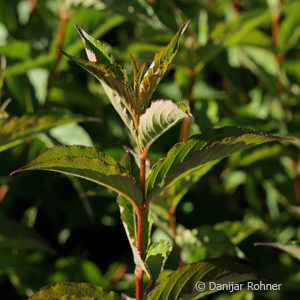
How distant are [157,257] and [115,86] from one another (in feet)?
0.75

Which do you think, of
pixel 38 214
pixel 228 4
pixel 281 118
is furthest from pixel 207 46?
pixel 38 214

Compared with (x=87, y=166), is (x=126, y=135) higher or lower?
lower

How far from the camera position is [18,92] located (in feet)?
3.64

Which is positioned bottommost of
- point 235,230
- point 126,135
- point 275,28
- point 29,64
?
point 235,230

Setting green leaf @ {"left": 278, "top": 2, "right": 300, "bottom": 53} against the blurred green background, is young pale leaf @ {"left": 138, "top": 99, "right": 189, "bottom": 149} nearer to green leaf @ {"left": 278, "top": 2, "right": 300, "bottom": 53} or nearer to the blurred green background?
the blurred green background

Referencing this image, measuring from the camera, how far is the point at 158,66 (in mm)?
517

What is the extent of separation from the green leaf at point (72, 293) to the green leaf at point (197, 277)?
7 centimetres

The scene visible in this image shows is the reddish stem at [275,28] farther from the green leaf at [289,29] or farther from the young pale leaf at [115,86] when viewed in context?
the young pale leaf at [115,86]

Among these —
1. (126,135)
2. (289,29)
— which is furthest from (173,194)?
(289,29)

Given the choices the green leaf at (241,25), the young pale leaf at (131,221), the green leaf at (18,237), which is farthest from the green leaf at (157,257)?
the green leaf at (241,25)

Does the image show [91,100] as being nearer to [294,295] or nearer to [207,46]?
[207,46]

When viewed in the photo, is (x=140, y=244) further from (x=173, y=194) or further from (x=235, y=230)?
(x=235, y=230)

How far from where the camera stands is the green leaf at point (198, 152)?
0.51 metres

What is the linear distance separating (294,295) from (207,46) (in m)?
0.70
